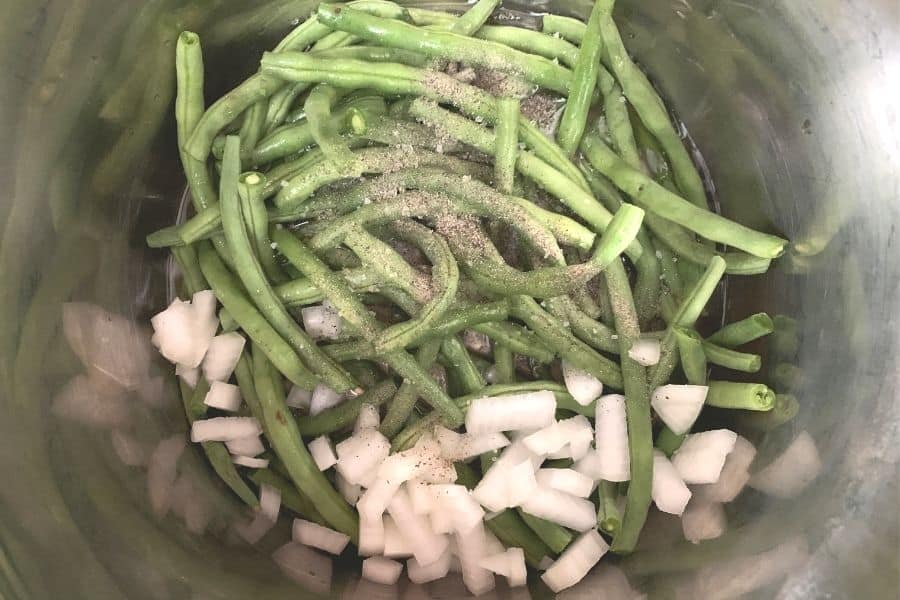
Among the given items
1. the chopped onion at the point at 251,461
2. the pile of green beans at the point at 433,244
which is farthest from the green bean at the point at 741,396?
the chopped onion at the point at 251,461

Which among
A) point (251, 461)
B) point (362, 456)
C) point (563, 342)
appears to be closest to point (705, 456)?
point (563, 342)

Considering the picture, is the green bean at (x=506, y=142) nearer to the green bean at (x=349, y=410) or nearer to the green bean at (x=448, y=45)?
the green bean at (x=448, y=45)

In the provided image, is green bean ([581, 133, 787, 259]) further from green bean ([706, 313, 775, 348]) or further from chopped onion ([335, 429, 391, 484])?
chopped onion ([335, 429, 391, 484])

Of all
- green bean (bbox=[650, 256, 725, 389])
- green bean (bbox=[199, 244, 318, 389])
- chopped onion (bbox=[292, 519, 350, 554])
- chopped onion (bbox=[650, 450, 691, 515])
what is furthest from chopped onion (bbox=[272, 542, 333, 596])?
green bean (bbox=[650, 256, 725, 389])

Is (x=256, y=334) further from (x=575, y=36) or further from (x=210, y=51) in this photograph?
(x=575, y=36)

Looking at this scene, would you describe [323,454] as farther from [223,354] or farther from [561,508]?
[561,508]
